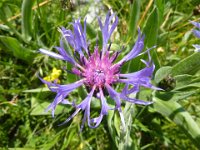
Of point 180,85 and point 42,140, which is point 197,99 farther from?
point 42,140

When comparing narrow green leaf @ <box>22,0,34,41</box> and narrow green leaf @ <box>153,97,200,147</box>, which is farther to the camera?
narrow green leaf @ <box>22,0,34,41</box>

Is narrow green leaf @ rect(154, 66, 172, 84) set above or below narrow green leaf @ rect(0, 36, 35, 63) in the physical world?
below

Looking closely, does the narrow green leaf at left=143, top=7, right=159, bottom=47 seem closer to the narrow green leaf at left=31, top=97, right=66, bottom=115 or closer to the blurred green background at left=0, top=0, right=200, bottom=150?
the blurred green background at left=0, top=0, right=200, bottom=150

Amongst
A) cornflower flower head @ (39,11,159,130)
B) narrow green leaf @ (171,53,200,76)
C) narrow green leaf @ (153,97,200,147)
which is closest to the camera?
cornflower flower head @ (39,11,159,130)

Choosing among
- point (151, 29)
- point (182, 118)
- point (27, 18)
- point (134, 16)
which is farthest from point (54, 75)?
point (182, 118)

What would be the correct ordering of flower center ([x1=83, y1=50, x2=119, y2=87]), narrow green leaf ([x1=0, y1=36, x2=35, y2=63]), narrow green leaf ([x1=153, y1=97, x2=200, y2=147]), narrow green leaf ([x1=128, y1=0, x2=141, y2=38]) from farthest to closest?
narrow green leaf ([x1=0, y1=36, x2=35, y2=63]) < narrow green leaf ([x1=128, y1=0, x2=141, y2=38]) < narrow green leaf ([x1=153, y1=97, x2=200, y2=147]) < flower center ([x1=83, y1=50, x2=119, y2=87])

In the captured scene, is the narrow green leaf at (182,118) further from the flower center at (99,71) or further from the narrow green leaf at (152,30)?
the flower center at (99,71)

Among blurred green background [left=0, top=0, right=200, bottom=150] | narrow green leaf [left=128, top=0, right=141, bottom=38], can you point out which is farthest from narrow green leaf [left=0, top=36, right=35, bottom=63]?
narrow green leaf [left=128, top=0, right=141, bottom=38]
